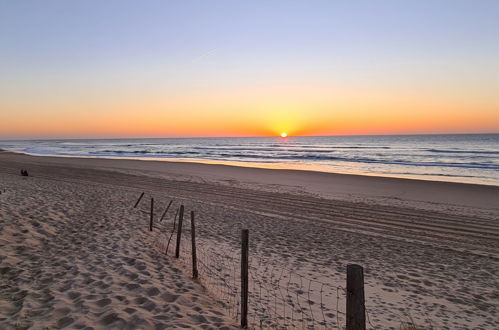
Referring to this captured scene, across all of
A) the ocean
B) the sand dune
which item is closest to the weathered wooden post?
the sand dune

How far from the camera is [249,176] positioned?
2866 centimetres

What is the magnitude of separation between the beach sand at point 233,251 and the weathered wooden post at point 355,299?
7.01 ft

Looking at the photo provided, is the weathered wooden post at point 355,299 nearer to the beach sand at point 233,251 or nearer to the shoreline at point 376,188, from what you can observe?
the beach sand at point 233,251

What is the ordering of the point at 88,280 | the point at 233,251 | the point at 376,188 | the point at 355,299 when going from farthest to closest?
1. the point at 376,188
2. the point at 233,251
3. the point at 88,280
4. the point at 355,299

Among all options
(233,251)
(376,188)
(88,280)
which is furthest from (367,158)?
(88,280)

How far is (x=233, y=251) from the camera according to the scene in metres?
9.23

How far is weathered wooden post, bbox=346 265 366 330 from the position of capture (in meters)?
3.19

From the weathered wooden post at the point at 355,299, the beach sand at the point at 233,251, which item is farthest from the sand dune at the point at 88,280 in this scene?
the weathered wooden post at the point at 355,299

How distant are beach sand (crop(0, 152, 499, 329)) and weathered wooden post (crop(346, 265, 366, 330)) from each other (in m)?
2.14

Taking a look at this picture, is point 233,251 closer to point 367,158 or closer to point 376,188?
point 376,188

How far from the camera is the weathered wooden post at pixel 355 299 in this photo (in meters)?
3.19

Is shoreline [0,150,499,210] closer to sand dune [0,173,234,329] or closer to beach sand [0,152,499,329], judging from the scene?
beach sand [0,152,499,329]

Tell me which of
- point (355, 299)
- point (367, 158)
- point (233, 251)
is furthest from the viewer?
point (367, 158)

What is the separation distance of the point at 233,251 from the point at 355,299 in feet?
20.5
